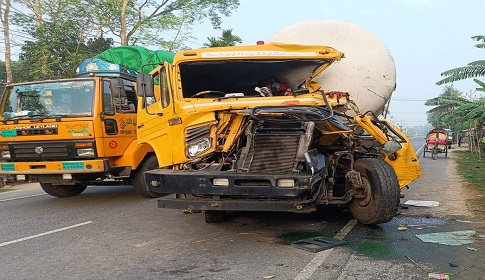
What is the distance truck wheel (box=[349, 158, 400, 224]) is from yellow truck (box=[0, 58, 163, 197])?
3947 millimetres

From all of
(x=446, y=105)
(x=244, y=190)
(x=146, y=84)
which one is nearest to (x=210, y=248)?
(x=244, y=190)

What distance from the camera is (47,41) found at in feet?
58.0

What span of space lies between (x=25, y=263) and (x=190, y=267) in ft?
5.77

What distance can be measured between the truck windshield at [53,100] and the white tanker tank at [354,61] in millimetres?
3462

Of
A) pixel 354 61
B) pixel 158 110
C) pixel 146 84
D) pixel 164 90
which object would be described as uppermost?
pixel 354 61

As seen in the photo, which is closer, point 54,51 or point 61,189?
point 61,189

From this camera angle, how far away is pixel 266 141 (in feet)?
15.1

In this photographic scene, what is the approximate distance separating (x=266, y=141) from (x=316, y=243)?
4.07 ft

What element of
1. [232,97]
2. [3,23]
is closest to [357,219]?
[232,97]

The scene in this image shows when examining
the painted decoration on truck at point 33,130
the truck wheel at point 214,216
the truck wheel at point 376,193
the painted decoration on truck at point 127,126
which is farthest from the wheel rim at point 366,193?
the painted decoration on truck at point 33,130

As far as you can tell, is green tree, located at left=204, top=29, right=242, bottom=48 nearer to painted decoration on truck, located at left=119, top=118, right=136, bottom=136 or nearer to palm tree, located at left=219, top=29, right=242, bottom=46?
palm tree, located at left=219, top=29, right=242, bottom=46

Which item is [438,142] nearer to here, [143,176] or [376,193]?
[143,176]

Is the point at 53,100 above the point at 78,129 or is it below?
above

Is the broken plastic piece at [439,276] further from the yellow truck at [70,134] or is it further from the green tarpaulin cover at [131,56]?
the green tarpaulin cover at [131,56]
